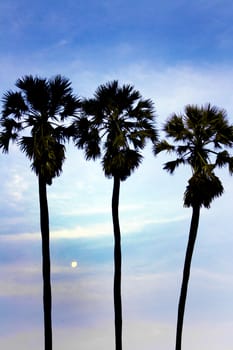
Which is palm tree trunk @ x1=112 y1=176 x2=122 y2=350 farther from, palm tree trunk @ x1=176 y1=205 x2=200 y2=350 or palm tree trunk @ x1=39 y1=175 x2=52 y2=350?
palm tree trunk @ x1=39 y1=175 x2=52 y2=350

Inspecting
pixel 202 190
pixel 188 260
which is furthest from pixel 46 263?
pixel 202 190

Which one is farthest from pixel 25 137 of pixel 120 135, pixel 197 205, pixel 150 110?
pixel 197 205

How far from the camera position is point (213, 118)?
36.5 m

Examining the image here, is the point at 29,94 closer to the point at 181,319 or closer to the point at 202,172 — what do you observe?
the point at 202,172

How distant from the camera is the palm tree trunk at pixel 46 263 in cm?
3128

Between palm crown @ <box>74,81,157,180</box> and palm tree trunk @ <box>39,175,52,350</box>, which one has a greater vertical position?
palm crown @ <box>74,81,157,180</box>

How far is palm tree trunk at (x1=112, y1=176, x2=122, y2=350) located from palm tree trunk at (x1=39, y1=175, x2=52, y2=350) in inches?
156

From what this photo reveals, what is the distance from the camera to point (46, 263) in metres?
32.2

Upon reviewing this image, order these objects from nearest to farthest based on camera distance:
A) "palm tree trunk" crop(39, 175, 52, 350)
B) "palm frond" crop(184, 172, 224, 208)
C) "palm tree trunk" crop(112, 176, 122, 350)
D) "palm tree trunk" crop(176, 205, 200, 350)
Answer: "palm tree trunk" crop(39, 175, 52, 350)
"palm tree trunk" crop(112, 176, 122, 350)
"palm tree trunk" crop(176, 205, 200, 350)
"palm frond" crop(184, 172, 224, 208)

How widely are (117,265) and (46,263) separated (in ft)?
14.1

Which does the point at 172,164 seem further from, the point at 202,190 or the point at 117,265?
the point at 117,265

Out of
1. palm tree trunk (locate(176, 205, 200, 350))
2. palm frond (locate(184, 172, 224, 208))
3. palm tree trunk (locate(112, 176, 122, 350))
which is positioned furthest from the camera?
palm frond (locate(184, 172, 224, 208))

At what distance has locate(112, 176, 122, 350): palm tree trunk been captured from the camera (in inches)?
1303

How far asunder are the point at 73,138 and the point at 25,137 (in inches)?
125
